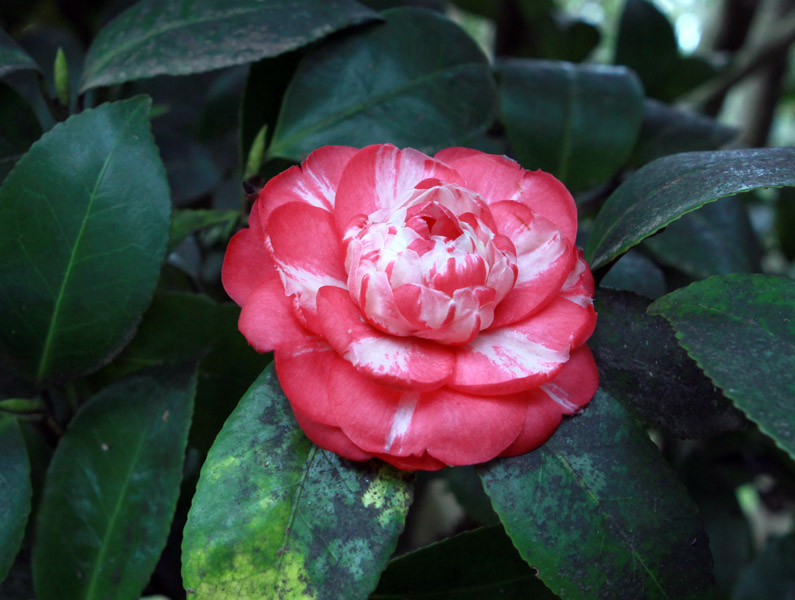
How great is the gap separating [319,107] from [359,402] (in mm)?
404

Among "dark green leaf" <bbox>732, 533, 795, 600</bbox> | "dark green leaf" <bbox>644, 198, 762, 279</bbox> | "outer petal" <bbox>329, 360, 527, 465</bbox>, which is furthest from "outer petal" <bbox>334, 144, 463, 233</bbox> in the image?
"dark green leaf" <bbox>732, 533, 795, 600</bbox>

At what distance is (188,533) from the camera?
15.5 inches

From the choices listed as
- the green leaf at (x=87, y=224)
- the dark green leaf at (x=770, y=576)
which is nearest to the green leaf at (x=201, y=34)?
the green leaf at (x=87, y=224)

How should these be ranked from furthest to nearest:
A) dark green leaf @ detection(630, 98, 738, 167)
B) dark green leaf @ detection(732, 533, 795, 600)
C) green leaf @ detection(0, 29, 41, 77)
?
dark green leaf @ detection(732, 533, 795, 600) → dark green leaf @ detection(630, 98, 738, 167) → green leaf @ detection(0, 29, 41, 77)

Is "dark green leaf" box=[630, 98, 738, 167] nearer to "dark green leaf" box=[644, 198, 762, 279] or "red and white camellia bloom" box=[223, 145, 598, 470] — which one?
"dark green leaf" box=[644, 198, 762, 279]

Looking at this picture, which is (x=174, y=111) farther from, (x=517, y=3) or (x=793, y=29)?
(x=793, y=29)

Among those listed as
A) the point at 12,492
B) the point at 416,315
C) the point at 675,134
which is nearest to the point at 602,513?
the point at 416,315

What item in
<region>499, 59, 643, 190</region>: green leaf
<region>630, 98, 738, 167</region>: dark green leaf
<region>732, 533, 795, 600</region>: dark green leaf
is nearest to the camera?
<region>499, 59, 643, 190</region>: green leaf

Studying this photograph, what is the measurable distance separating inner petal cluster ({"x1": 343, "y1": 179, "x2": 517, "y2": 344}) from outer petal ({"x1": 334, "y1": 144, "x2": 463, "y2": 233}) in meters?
0.03

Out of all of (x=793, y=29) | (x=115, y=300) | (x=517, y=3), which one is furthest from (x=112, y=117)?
(x=793, y=29)

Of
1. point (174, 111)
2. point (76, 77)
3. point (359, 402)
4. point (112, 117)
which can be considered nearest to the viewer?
point (359, 402)

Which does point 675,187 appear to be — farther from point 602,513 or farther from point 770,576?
point 770,576

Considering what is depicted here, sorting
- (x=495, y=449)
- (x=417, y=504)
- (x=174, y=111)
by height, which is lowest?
(x=417, y=504)

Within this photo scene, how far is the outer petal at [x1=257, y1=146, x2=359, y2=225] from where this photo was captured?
1.48 feet
